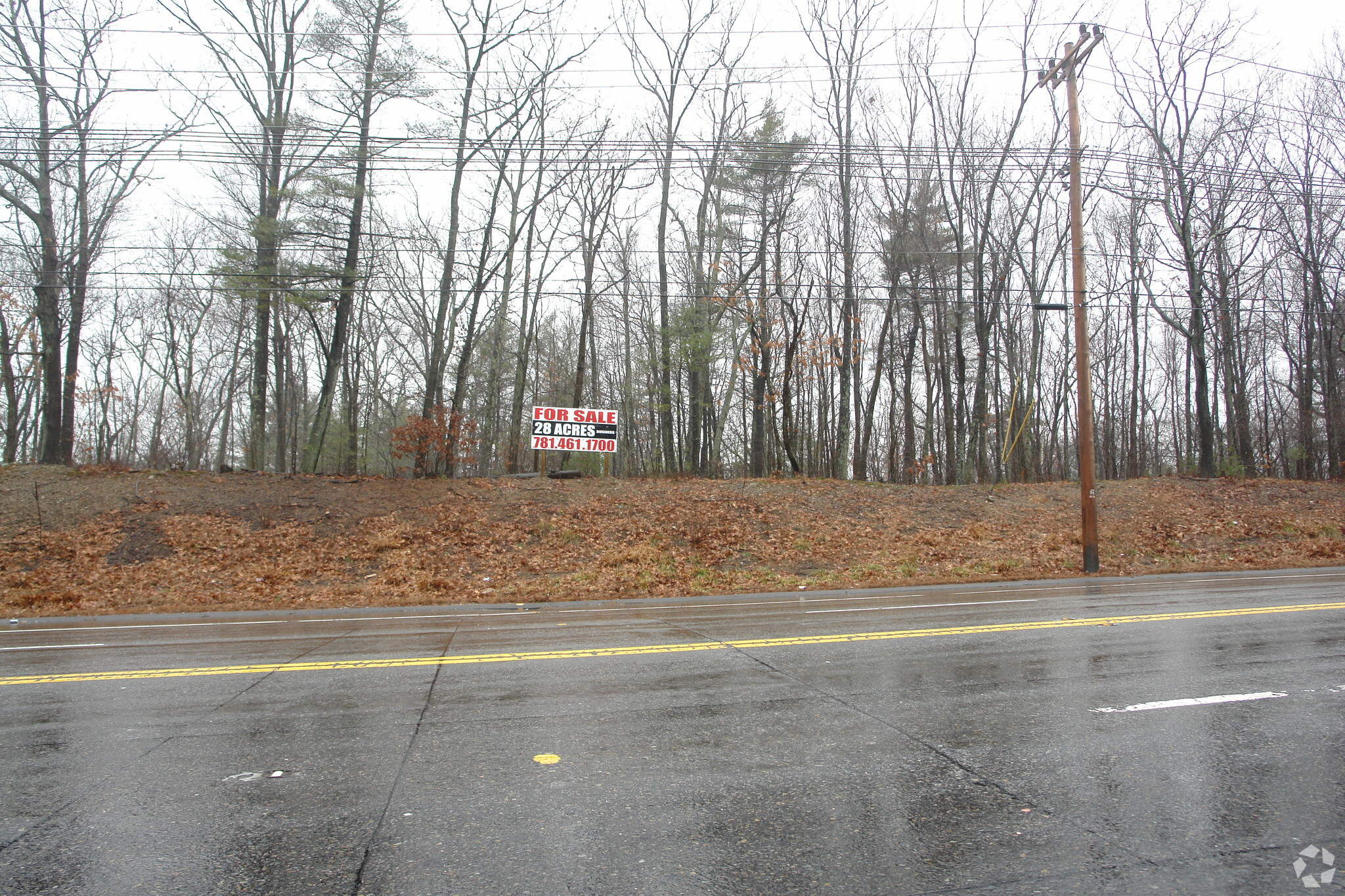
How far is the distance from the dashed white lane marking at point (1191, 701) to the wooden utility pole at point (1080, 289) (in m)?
11.6

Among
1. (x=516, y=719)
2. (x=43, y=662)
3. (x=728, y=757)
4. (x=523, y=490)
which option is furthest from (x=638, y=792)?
(x=523, y=490)

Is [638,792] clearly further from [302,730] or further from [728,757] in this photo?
[302,730]

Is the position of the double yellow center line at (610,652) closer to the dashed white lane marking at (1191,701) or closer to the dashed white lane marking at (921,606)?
the dashed white lane marking at (921,606)

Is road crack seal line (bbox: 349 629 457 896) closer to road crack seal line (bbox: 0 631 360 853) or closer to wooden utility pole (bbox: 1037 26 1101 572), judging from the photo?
road crack seal line (bbox: 0 631 360 853)

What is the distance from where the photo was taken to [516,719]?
17.4 ft

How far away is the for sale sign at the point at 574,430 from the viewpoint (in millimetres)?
21047

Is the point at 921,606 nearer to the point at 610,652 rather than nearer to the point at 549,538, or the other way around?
the point at 610,652

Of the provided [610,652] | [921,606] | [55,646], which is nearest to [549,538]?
[921,606]

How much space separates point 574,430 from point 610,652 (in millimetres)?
13902

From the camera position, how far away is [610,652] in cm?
780

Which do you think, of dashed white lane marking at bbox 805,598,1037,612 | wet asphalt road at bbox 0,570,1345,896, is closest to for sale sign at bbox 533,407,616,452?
dashed white lane marking at bbox 805,598,1037,612

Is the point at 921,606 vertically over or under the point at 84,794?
under

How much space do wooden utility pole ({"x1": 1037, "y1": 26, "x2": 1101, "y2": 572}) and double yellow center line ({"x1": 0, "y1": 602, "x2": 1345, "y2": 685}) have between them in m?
6.99

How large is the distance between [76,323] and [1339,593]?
104 feet
